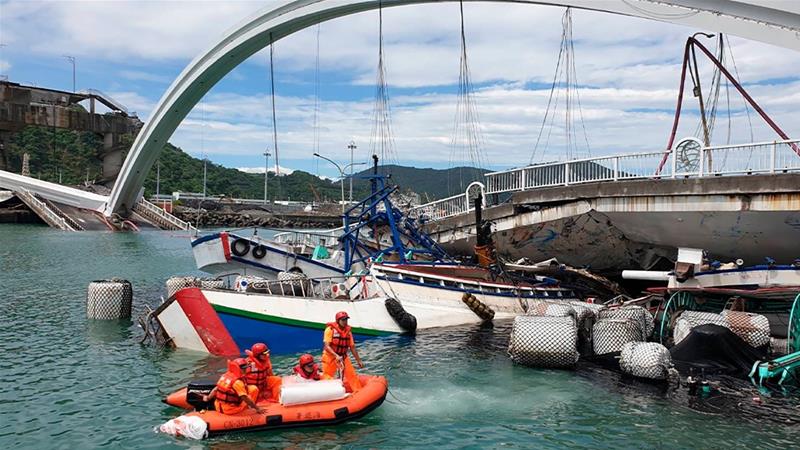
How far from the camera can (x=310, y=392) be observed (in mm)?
9984

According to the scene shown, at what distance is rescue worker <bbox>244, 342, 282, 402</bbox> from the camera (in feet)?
32.3

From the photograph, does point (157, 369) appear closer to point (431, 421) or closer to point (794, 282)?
point (431, 421)

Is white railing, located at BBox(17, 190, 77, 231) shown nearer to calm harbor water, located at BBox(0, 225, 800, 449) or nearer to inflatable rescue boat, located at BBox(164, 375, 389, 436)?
calm harbor water, located at BBox(0, 225, 800, 449)

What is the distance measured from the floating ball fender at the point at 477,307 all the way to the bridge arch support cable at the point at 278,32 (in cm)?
1200

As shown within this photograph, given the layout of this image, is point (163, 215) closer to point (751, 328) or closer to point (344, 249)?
point (344, 249)

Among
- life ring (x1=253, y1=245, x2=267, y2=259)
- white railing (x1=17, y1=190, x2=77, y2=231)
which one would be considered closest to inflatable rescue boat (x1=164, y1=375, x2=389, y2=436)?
life ring (x1=253, y1=245, x2=267, y2=259)

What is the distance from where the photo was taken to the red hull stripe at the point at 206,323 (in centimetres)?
1438

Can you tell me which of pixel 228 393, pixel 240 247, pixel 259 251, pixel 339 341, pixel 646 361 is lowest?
pixel 646 361

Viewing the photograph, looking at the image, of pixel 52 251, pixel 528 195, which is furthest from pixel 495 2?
pixel 52 251

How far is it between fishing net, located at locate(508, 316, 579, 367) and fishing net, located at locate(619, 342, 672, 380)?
1.07 meters

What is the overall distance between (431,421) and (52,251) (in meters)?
35.9

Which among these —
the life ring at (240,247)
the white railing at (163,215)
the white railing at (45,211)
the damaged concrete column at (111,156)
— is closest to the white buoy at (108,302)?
the life ring at (240,247)

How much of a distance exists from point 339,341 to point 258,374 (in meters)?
1.58

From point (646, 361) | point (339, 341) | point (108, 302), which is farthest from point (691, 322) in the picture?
point (108, 302)
